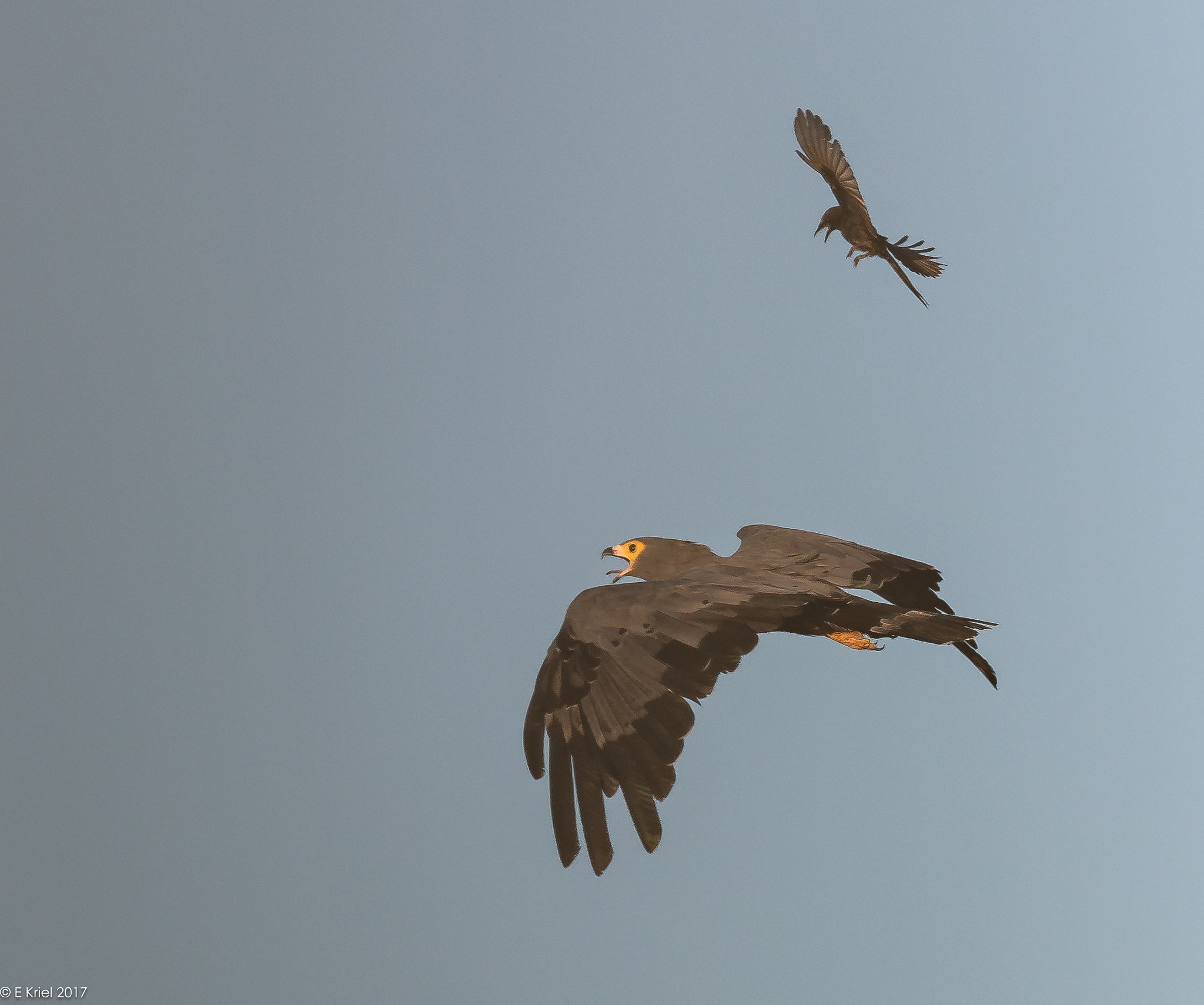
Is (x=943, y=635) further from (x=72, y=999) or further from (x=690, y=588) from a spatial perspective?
(x=72, y=999)

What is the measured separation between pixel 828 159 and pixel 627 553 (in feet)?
10.5

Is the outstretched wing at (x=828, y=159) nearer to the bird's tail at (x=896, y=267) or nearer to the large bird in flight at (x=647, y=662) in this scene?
the bird's tail at (x=896, y=267)

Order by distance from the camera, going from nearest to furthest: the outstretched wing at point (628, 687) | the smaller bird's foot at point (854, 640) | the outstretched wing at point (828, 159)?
the outstretched wing at point (628, 687)
the smaller bird's foot at point (854, 640)
the outstretched wing at point (828, 159)

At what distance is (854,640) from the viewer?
455 cm

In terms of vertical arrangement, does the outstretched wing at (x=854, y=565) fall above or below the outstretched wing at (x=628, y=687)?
above

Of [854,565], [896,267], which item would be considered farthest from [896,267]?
[854,565]

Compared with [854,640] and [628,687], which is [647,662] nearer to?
[628,687]

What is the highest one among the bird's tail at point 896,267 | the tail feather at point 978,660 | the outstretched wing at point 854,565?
the bird's tail at point 896,267

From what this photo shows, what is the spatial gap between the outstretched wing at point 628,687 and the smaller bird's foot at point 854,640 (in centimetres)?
41

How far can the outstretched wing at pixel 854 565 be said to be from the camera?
4762 millimetres

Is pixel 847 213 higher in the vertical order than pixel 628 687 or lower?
higher

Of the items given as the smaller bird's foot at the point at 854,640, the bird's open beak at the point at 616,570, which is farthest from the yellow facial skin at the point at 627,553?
the smaller bird's foot at the point at 854,640

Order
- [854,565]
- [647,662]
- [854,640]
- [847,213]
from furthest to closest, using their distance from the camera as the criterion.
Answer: [847,213] < [854,565] < [854,640] < [647,662]

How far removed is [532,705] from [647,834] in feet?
2.13
